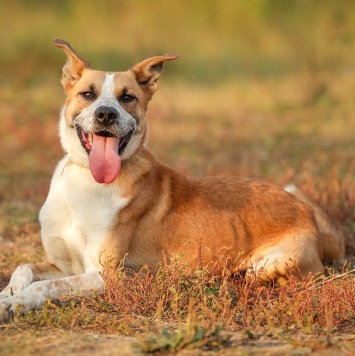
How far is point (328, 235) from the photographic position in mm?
6438

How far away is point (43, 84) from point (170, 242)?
10312mm

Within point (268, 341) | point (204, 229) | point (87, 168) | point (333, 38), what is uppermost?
point (333, 38)

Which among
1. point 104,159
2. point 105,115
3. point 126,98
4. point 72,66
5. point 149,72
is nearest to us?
point 105,115

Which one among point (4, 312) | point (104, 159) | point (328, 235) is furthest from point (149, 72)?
point (4, 312)

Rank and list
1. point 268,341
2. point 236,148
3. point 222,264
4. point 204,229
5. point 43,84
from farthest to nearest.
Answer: point 43,84 → point 236,148 → point 204,229 → point 222,264 → point 268,341

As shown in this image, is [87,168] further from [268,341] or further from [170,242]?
[268,341]

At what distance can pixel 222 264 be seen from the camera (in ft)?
17.7

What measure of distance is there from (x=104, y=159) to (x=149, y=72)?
3.06 feet

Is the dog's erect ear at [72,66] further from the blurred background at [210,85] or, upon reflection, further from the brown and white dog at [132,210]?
the blurred background at [210,85]

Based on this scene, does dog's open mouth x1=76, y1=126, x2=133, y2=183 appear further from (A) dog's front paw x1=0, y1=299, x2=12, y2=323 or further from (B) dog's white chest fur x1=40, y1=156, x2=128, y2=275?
(A) dog's front paw x1=0, y1=299, x2=12, y2=323

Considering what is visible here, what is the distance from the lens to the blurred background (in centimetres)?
1020

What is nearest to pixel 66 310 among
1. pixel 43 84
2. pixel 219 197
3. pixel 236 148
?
pixel 219 197

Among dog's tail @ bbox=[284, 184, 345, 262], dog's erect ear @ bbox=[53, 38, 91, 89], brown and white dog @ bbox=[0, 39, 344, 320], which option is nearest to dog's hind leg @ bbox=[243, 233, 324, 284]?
brown and white dog @ bbox=[0, 39, 344, 320]

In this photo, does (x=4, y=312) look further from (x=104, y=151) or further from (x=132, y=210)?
(x=104, y=151)
